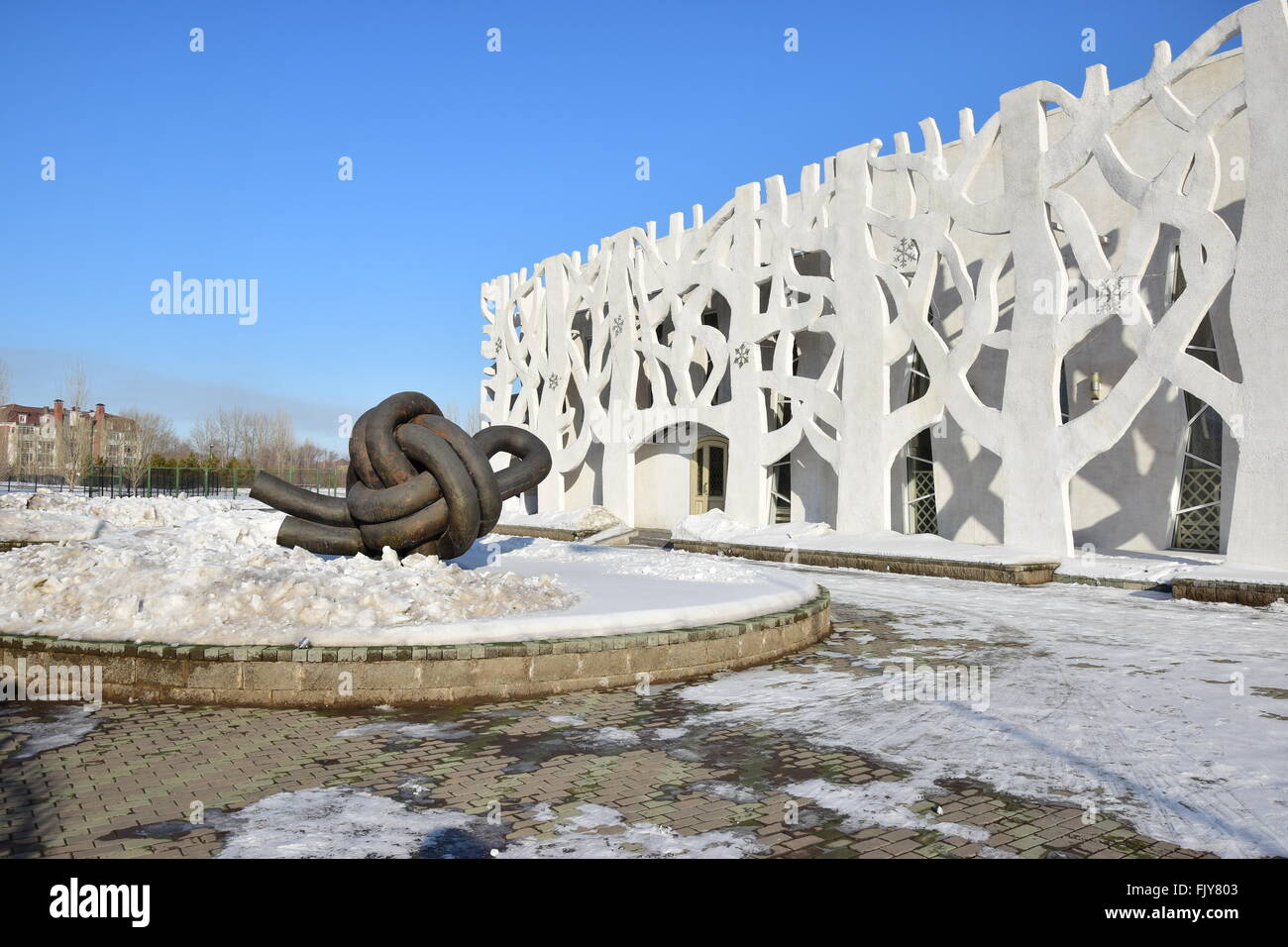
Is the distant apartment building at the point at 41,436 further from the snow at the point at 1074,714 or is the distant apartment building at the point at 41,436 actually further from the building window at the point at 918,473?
the snow at the point at 1074,714

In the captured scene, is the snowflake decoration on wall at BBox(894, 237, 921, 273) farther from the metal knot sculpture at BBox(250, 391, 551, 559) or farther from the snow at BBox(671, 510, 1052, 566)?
the metal knot sculpture at BBox(250, 391, 551, 559)

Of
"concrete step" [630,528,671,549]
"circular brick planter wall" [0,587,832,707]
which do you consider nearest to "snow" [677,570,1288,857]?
"circular brick planter wall" [0,587,832,707]

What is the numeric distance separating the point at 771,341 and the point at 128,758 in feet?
84.6

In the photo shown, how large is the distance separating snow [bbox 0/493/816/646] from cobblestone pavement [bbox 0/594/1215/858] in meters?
0.79

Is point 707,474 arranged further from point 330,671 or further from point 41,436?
point 41,436

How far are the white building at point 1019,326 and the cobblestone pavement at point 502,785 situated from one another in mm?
13478

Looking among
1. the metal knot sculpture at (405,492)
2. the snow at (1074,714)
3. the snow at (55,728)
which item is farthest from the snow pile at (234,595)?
the snow at (1074,714)

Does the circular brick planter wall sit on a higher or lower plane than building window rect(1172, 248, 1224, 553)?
lower

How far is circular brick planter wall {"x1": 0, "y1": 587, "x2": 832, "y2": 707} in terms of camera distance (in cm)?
704

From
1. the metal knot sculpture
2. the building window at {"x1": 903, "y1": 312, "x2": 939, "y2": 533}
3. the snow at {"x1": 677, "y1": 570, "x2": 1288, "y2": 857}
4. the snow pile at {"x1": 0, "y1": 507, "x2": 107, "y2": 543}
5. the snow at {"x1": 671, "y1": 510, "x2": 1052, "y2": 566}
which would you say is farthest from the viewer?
the building window at {"x1": 903, "y1": 312, "x2": 939, "y2": 533}

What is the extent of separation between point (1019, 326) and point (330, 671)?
16671mm

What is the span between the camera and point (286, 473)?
238ft

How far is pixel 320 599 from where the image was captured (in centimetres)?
791
